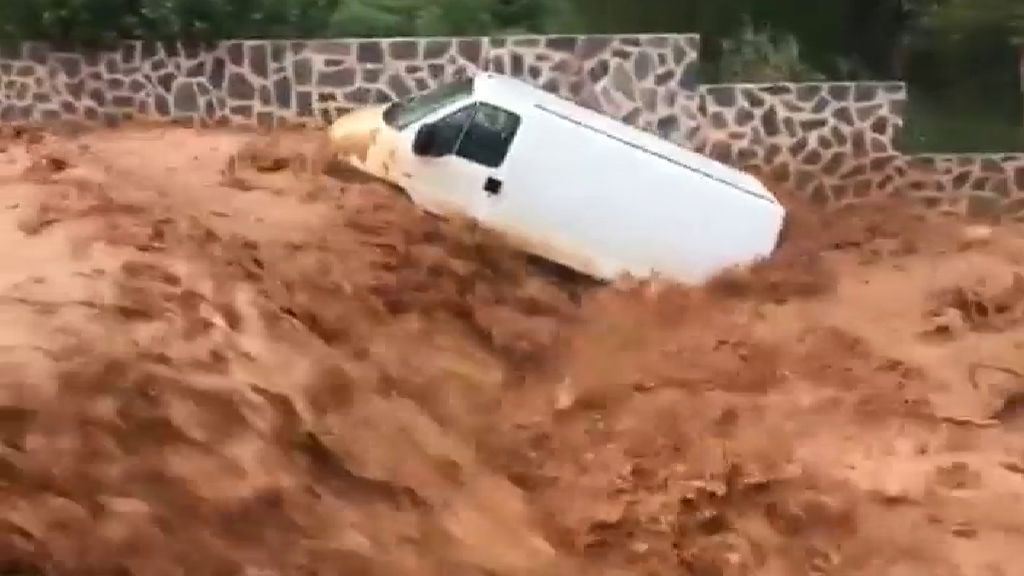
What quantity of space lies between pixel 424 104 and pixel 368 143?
4.0 inches

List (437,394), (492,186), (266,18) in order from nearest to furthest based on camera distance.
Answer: (437,394), (492,186), (266,18)

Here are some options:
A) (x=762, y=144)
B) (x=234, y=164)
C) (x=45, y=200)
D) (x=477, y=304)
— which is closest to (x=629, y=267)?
(x=477, y=304)

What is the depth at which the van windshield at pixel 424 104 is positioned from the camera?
1.80m

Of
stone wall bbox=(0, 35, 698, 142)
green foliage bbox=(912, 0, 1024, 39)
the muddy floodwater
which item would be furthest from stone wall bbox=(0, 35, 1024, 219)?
the muddy floodwater

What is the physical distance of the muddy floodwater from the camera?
1.11m

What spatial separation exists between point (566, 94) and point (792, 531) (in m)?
0.97

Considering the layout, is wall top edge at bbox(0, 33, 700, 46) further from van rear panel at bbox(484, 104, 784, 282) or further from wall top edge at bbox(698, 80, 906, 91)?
van rear panel at bbox(484, 104, 784, 282)

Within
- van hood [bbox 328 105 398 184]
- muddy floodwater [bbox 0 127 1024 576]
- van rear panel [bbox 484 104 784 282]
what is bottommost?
muddy floodwater [bbox 0 127 1024 576]

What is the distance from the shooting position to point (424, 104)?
1.82 meters

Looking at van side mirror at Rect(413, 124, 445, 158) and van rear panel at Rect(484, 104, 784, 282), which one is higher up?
van side mirror at Rect(413, 124, 445, 158)

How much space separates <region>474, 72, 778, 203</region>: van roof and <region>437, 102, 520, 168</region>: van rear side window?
0.08 feet

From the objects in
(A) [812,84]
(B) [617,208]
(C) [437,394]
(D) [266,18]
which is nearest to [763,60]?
(A) [812,84]

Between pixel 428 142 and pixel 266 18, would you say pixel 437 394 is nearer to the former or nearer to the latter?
pixel 428 142

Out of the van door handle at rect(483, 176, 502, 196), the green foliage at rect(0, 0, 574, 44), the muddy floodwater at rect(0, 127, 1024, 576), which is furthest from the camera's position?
the green foliage at rect(0, 0, 574, 44)
